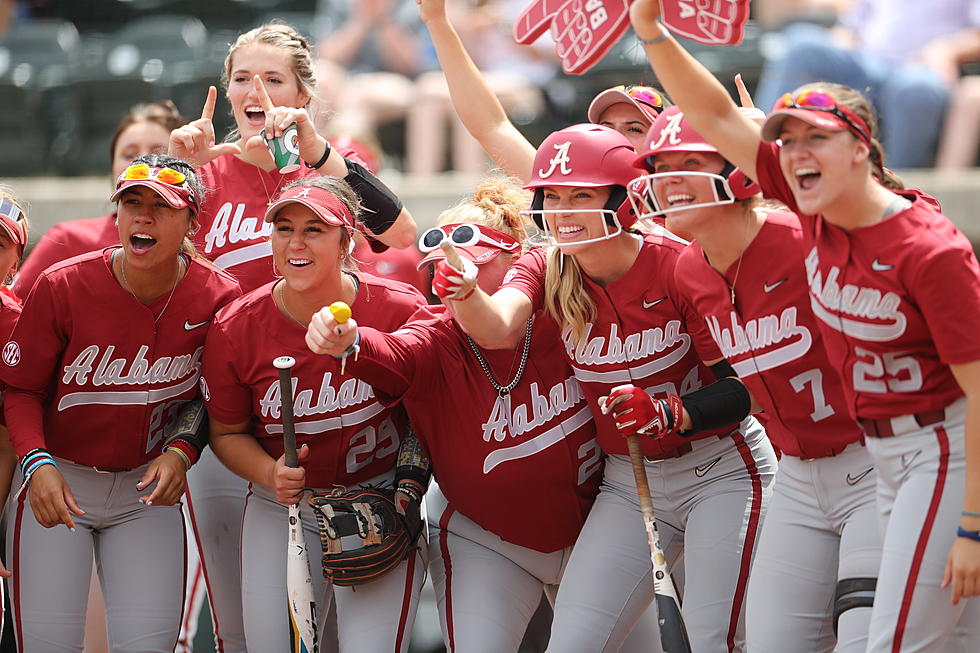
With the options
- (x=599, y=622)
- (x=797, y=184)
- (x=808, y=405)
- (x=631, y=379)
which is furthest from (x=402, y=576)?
(x=797, y=184)

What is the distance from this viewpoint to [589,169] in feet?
10.6

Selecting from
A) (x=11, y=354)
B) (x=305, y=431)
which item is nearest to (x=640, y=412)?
(x=305, y=431)

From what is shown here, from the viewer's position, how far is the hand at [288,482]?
131 inches

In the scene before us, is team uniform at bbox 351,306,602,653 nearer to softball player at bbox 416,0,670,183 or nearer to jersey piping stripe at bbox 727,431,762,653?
jersey piping stripe at bbox 727,431,762,653

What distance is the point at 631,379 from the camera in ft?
10.9

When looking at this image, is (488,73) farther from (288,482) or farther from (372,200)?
(288,482)

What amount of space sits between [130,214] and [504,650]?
1593 millimetres

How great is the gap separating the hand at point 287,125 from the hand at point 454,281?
0.83m

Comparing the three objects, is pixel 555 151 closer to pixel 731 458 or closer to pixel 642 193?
pixel 642 193

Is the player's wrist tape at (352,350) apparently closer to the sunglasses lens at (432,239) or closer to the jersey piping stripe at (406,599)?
the sunglasses lens at (432,239)

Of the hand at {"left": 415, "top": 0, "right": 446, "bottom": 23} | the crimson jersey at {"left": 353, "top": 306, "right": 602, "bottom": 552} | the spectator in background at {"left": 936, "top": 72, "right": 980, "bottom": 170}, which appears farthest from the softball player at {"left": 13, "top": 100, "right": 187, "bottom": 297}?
the spectator in background at {"left": 936, "top": 72, "right": 980, "bottom": 170}

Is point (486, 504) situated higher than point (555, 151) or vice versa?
point (555, 151)

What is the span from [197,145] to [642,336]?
1.52m

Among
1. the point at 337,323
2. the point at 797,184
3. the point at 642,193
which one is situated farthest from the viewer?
the point at 642,193
